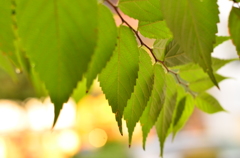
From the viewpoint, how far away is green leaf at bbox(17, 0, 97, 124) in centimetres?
11

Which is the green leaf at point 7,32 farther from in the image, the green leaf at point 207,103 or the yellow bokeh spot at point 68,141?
the yellow bokeh spot at point 68,141

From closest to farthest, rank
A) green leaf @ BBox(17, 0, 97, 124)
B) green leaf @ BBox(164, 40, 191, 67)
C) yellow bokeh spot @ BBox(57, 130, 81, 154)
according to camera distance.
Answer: green leaf @ BBox(17, 0, 97, 124), green leaf @ BBox(164, 40, 191, 67), yellow bokeh spot @ BBox(57, 130, 81, 154)

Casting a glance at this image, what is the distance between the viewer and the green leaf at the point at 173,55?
215 millimetres

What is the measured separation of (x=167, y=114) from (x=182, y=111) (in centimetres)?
3

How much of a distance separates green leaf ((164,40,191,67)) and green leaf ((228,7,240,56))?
0.04 meters

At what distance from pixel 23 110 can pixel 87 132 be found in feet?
2.81

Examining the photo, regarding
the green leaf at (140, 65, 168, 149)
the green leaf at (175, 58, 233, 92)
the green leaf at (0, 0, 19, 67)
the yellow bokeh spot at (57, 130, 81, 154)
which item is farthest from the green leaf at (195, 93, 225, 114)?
the yellow bokeh spot at (57, 130, 81, 154)

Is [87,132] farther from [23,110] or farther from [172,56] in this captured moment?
[172,56]

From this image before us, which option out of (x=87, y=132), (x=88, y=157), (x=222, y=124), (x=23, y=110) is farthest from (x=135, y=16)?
(x=222, y=124)

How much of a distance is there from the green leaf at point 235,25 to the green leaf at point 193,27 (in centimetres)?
5

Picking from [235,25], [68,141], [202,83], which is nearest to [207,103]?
[202,83]

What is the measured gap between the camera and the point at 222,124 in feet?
13.4

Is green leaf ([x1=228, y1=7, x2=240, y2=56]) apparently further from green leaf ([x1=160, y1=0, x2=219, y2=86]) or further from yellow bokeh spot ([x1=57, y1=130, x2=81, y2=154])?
yellow bokeh spot ([x1=57, y1=130, x2=81, y2=154])

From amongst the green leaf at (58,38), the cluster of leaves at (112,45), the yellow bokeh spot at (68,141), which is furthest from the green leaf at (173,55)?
the yellow bokeh spot at (68,141)
